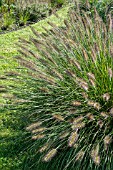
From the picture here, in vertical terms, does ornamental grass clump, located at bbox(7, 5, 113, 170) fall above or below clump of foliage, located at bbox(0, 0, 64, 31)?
below

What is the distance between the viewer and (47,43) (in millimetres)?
4695

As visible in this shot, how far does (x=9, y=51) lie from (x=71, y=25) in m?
3.33

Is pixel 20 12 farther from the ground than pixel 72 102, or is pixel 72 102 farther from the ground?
pixel 20 12

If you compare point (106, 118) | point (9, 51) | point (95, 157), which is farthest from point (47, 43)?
point (9, 51)

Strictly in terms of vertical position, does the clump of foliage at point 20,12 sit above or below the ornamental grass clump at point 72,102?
above

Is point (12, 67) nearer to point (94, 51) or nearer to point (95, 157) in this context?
point (94, 51)

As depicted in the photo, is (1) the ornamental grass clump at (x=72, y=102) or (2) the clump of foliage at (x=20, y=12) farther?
(2) the clump of foliage at (x=20, y=12)

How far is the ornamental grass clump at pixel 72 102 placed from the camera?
3.98 m

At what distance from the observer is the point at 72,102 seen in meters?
4.04

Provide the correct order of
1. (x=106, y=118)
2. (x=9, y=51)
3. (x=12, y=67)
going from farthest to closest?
(x=9, y=51)
(x=12, y=67)
(x=106, y=118)

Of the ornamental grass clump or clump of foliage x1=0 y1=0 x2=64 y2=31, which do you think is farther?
clump of foliage x1=0 y1=0 x2=64 y2=31

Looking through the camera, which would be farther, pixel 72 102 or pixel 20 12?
pixel 20 12

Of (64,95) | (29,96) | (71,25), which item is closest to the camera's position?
(64,95)

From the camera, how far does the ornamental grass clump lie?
398cm
